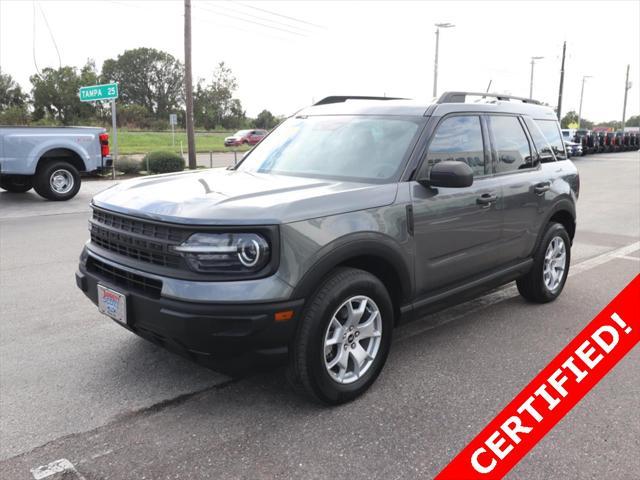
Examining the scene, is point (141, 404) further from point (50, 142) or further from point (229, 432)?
point (50, 142)

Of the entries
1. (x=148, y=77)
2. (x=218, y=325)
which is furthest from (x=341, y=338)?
(x=148, y=77)

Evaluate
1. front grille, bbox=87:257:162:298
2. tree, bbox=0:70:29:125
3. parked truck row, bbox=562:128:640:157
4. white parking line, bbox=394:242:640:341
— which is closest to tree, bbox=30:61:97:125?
tree, bbox=0:70:29:125

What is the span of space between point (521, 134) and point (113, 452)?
3.88m

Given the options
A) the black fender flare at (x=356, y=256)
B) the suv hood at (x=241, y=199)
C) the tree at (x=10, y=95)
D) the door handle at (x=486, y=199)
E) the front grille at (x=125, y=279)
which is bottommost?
the front grille at (x=125, y=279)

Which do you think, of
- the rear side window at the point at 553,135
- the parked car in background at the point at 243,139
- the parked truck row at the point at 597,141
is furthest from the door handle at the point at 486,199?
the parked car in background at the point at 243,139

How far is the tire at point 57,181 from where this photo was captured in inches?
483

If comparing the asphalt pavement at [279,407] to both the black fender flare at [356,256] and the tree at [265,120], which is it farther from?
the tree at [265,120]

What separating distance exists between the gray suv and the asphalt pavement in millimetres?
338

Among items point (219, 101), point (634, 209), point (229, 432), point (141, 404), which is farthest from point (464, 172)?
point (219, 101)

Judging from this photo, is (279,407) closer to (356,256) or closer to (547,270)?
(356,256)

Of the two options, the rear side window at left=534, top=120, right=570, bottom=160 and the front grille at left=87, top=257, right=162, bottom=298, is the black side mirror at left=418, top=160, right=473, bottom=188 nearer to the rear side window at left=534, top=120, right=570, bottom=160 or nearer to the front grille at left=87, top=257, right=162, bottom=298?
the front grille at left=87, top=257, right=162, bottom=298

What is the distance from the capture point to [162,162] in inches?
756

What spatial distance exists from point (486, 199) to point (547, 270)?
4.89 ft

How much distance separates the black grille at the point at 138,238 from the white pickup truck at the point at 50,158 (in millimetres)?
9484
